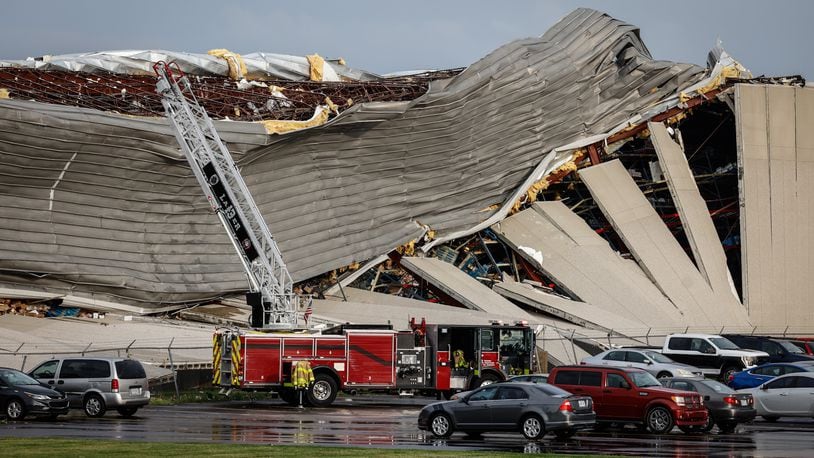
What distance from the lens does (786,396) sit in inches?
1198

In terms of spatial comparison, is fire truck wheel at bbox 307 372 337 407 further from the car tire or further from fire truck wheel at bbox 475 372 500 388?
the car tire

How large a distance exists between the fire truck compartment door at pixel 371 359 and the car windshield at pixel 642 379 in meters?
8.79

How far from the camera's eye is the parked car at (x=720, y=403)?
27781mm

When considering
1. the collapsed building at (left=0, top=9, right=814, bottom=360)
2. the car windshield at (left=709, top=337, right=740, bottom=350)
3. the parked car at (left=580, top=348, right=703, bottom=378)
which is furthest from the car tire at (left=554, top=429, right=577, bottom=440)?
the collapsed building at (left=0, top=9, right=814, bottom=360)

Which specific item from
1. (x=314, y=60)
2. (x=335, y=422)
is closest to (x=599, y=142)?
(x=314, y=60)

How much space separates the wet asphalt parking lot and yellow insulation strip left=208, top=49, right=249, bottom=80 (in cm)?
3022

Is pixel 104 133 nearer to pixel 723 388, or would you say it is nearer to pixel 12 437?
pixel 12 437

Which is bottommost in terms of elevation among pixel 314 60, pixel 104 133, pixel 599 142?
pixel 104 133

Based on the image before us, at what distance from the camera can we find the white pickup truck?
39.1 m

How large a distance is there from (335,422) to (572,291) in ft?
86.4

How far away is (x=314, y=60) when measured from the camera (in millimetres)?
63750

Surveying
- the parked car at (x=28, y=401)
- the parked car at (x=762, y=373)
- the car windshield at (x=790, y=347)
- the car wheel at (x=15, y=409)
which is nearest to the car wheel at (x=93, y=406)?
the parked car at (x=28, y=401)

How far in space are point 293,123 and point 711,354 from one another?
16.8m

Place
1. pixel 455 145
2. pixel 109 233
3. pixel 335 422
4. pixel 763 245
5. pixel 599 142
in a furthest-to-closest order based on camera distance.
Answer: pixel 599 142 < pixel 763 245 < pixel 455 145 < pixel 109 233 < pixel 335 422
